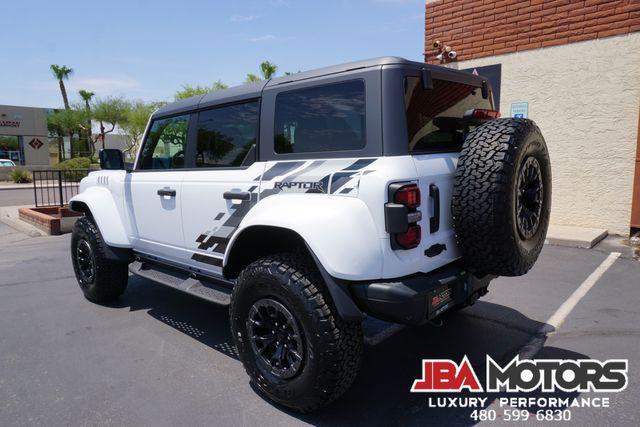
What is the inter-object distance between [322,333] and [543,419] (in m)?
1.40

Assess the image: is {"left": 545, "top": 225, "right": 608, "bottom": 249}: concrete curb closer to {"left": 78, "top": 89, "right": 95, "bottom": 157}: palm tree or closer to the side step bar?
the side step bar

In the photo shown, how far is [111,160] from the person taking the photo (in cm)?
425

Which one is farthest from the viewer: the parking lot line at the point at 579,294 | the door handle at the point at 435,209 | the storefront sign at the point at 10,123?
the storefront sign at the point at 10,123

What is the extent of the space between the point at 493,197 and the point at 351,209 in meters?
0.79

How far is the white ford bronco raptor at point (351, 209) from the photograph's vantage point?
237 cm

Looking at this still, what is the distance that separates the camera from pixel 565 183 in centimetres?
793

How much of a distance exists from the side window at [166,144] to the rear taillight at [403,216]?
2.16 metres

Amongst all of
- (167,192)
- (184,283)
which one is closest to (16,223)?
(167,192)

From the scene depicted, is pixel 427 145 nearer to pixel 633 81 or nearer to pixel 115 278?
pixel 115 278

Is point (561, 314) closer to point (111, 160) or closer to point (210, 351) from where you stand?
point (210, 351)

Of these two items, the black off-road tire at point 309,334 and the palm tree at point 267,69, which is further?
the palm tree at point 267,69

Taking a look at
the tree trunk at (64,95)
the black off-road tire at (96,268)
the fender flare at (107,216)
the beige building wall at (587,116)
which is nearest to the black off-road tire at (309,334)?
the fender flare at (107,216)

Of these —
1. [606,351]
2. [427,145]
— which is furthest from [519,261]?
[606,351]

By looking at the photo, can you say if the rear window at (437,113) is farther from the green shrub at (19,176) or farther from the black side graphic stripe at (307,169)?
the green shrub at (19,176)
